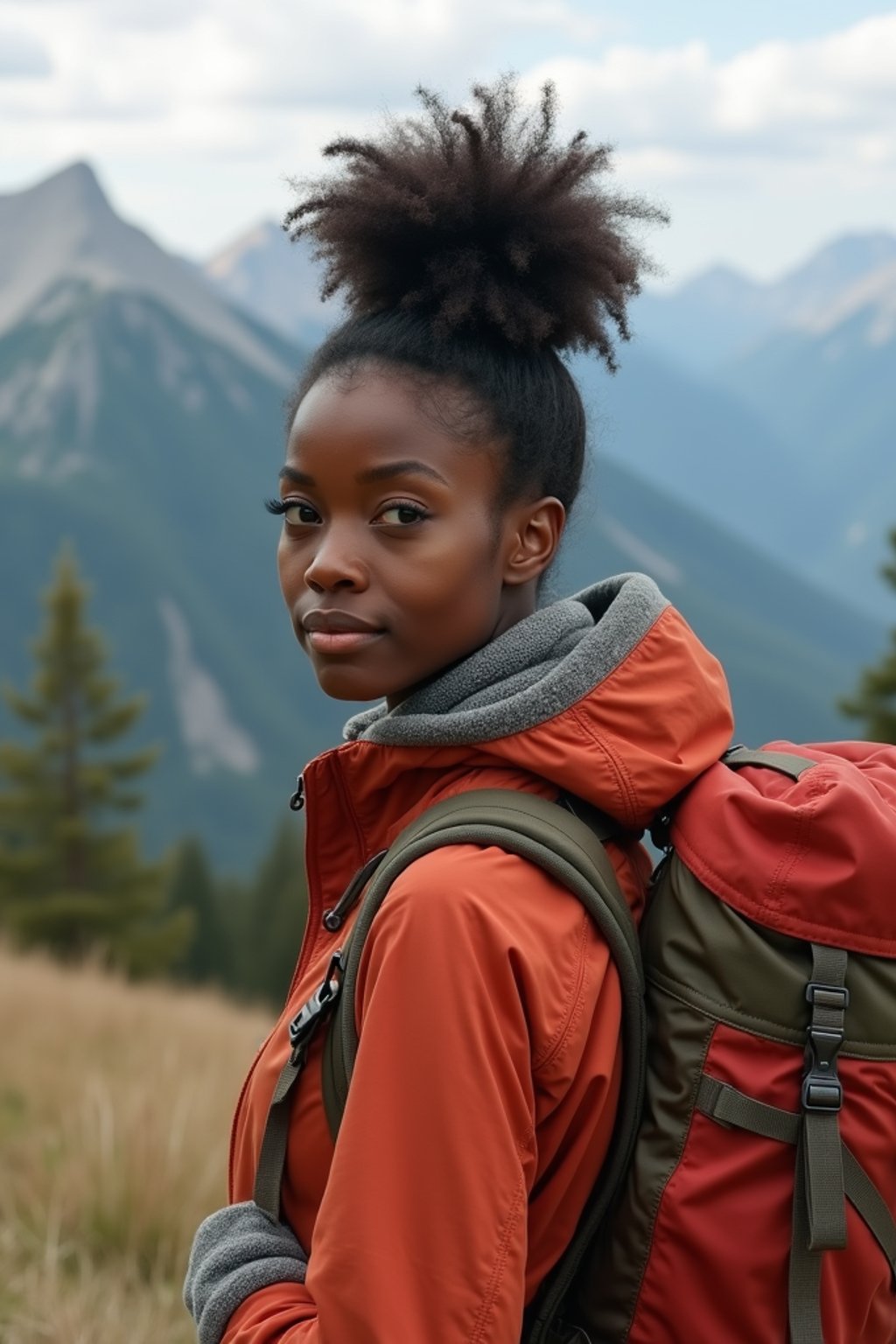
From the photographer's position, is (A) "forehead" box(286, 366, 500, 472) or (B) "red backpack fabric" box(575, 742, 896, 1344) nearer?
(B) "red backpack fabric" box(575, 742, 896, 1344)

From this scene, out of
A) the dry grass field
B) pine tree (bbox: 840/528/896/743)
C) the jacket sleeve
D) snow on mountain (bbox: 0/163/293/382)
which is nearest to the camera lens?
the jacket sleeve

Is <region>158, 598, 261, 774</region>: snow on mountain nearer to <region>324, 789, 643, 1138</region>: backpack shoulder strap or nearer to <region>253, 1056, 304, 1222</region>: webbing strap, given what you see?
<region>253, 1056, 304, 1222</region>: webbing strap

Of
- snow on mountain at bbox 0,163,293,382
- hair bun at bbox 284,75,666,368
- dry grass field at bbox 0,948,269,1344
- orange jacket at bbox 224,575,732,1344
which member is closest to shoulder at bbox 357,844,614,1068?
orange jacket at bbox 224,575,732,1344

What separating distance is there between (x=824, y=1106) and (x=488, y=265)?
3.31 feet

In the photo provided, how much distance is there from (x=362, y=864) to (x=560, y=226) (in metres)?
0.81

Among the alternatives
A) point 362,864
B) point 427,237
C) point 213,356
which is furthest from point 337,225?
point 213,356

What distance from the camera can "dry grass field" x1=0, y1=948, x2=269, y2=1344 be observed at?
3316mm

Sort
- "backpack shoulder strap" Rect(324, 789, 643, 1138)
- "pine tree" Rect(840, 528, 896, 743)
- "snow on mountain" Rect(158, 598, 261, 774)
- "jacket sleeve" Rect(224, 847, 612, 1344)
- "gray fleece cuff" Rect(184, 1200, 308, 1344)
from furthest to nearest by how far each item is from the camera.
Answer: "snow on mountain" Rect(158, 598, 261, 774) → "pine tree" Rect(840, 528, 896, 743) → "gray fleece cuff" Rect(184, 1200, 308, 1344) → "backpack shoulder strap" Rect(324, 789, 643, 1138) → "jacket sleeve" Rect(224, 847, 612, 1344)

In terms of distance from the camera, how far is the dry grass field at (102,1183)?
332cm

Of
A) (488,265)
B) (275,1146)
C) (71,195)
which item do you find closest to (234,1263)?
(275,1146)

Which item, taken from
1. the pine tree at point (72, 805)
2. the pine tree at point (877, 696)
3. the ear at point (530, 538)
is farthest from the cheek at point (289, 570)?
the pine tree at point (72, 805)

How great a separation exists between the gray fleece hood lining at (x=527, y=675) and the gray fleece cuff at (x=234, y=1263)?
56cm

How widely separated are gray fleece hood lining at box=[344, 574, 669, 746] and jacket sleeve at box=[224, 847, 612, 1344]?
24 cm

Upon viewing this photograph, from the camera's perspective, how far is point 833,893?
1499 millimetres
